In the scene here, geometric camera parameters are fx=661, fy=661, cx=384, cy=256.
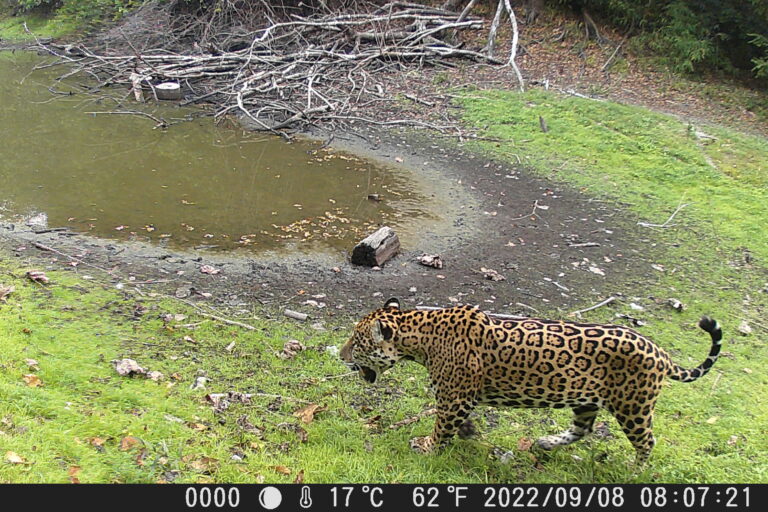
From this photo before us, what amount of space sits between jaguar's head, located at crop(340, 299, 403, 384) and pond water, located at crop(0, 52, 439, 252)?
4.10m

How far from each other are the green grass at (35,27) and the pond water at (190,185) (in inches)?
435

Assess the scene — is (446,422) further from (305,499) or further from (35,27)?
(35,27)

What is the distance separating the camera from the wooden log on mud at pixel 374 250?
29.9 ft

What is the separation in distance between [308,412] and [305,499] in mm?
1417

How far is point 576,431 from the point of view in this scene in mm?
5551

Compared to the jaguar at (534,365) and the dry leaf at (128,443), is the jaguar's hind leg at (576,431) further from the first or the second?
the dry leaf at (128,443)

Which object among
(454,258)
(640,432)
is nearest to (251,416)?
(640,432)

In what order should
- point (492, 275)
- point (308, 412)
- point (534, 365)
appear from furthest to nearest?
1. point (492, 275)
2. point (308, 412)
3. point (534, 365)

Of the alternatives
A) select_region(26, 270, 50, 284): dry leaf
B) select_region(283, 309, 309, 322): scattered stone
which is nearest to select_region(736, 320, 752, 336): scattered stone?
select_region(283, 309, 309, 322): scattered stone

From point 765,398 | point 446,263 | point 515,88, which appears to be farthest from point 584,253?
point 515,88

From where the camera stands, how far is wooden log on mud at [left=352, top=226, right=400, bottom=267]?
358 inches

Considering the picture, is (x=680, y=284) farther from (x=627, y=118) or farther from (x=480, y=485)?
(x=627, y=118)

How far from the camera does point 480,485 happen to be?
4770 millimetres

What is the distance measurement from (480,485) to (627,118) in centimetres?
1293
